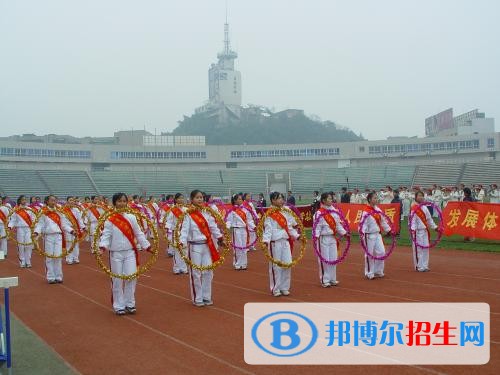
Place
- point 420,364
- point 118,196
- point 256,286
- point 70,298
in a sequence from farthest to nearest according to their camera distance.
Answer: point 256,286 < point 70,298 < point 118,196 < point 420,364

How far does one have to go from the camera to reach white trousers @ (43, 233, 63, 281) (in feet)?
42.2

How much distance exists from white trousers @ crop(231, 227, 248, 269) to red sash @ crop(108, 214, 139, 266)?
239 inches

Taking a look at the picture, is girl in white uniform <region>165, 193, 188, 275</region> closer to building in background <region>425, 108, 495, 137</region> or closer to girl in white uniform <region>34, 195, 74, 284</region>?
girl in white uniform <region>34, 195, 74, 284</region>

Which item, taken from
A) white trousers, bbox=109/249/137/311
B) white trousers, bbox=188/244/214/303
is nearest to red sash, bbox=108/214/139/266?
white trousers, bbox=109/249/137/311

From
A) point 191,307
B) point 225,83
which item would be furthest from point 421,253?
point 225,83

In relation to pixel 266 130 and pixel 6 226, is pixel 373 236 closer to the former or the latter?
pixel 6 226

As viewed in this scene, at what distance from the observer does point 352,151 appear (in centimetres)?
7350

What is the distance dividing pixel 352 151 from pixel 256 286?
63.7 meters

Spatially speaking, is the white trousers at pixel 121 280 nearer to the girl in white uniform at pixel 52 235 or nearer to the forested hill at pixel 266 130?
the girl in white uniform at pixel 52 235

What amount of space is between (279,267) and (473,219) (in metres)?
10.1

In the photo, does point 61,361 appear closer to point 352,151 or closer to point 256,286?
point 256,286

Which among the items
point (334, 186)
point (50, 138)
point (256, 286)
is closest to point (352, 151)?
point (334, 186)

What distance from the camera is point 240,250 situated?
15.1 m

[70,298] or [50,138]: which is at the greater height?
[50,138]
